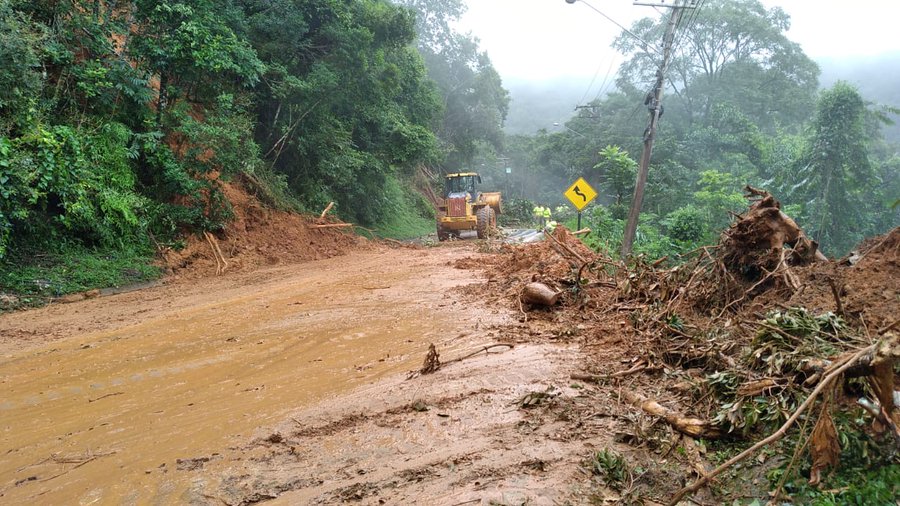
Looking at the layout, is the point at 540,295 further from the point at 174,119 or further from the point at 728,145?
the point at 728,145

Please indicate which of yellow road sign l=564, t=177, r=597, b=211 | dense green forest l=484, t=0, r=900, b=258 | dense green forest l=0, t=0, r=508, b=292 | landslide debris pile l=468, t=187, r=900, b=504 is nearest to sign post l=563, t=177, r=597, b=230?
yellow road sign l=564, t=177, r=597, b=211

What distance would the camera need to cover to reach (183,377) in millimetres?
4906

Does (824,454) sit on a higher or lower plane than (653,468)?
higher

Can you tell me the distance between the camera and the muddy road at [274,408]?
2998 millimetres

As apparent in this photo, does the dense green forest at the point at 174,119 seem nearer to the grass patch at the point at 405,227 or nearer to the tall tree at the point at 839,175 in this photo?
the grass patch at the point at 405,227

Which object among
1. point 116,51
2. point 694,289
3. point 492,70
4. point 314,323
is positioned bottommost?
point 314,323

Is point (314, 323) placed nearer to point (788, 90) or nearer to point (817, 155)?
point (817, 155)

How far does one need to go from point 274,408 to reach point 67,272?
791 cm

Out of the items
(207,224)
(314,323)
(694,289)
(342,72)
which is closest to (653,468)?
(694,289)

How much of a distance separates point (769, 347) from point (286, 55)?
16.7 m

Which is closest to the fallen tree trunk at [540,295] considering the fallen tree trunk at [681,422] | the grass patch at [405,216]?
the fallen tree trunk at [681,422]

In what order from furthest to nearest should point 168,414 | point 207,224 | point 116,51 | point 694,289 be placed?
point 207,224, point 116,51, point 694,289, point 168,414

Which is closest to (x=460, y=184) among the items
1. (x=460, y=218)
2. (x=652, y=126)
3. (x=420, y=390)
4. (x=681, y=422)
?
(x=460, y=218)

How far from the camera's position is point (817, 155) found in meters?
20.6
